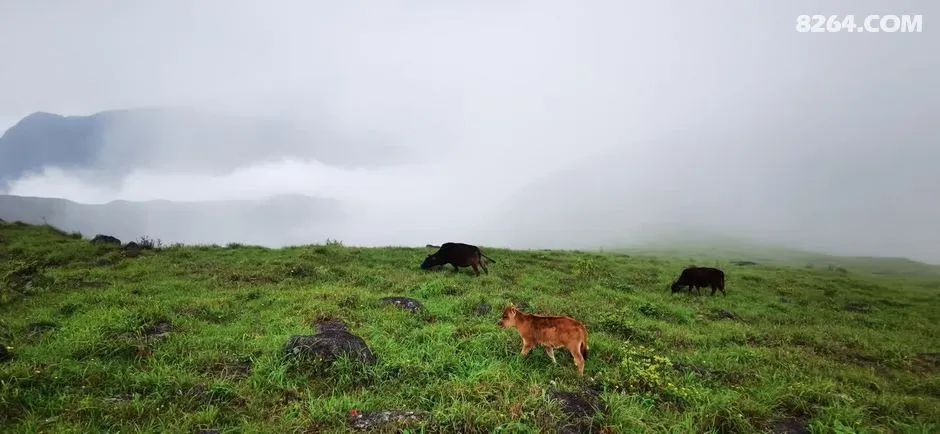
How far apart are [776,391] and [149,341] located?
10977 millimetres

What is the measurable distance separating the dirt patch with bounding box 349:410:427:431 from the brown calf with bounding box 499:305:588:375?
2.98 m

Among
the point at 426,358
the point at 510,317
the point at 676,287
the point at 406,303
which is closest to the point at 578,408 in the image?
the point at 510,317

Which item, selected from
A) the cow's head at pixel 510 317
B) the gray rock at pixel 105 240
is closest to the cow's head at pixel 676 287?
the cow's head at pixel 510 317

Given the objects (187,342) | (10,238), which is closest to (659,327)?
(187,342)

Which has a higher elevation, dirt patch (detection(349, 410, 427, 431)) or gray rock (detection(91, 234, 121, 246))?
gray rock (detection(91, 234, 121, 246))

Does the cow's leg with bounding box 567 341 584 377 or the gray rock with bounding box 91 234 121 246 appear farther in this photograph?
the gray rock with bounding box 91 234 121 246

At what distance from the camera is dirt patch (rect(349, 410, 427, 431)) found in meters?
6.02

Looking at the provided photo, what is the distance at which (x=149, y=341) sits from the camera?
8.97 m

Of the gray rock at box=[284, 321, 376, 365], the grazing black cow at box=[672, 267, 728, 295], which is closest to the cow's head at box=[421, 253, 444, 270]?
the grazing black cow at box=[672, 267, 728, 295]

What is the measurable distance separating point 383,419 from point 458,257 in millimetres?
13718

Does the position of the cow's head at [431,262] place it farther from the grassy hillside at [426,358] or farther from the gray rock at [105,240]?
the gray rock at [105,240]

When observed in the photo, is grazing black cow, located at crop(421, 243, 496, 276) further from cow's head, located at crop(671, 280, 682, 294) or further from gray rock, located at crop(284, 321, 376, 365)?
gray rock, located at crop(284, 321, 376, 365)

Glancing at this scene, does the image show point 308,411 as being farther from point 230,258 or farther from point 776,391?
point 230,258

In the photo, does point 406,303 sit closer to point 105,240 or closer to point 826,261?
point 105,240
